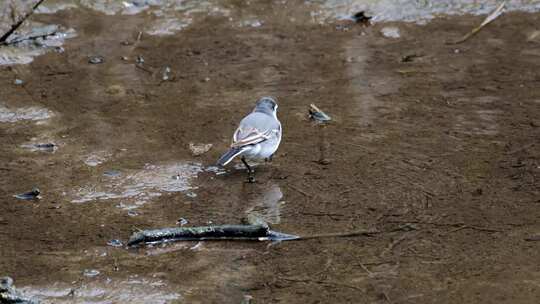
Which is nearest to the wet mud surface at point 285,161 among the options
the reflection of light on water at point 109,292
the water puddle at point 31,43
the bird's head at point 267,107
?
the reflection of light on water at point 109,292

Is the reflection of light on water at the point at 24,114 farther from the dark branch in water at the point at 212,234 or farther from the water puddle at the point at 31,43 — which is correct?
the dark branch in water at the point at 212,234

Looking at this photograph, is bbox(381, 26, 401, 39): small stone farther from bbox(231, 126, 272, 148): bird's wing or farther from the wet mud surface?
bbox(231, 126, 272, 148): bird's wing

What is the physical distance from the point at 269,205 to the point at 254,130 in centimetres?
84

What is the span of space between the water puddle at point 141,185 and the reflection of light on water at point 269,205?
0.58 m

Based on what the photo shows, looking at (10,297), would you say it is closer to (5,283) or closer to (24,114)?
(5,283)

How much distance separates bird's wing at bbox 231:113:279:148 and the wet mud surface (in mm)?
356

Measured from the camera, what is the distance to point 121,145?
8.17 m

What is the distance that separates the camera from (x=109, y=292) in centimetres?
568

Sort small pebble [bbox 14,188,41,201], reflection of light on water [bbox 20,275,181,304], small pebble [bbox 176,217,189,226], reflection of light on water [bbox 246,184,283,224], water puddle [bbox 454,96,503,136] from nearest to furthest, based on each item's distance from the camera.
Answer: reflection of light on water [bbox 20,275,181,304]
small pebble [bbox 176,217,189,226]
reflection of light on water [bbox 246,184,283,224]
small pebble [bbox 14,188,41,201]
water puddle [bbox 454,96,503,136]

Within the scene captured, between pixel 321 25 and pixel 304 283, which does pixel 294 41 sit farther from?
pixel 304 283

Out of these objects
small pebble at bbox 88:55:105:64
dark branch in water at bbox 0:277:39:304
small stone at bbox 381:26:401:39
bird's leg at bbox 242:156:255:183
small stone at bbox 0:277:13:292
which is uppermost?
small stone at bbox 0:277:13:292

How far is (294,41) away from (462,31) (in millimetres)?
2015

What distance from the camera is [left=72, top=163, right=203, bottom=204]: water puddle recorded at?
7184 millimetres

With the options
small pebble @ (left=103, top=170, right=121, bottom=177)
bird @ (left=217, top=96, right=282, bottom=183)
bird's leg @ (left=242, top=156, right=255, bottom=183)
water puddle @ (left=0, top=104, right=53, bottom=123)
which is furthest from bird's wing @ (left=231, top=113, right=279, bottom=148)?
water puddle @ (left=0, top=104, right=53, bottom=123)
